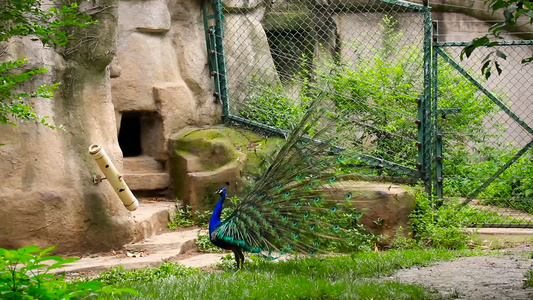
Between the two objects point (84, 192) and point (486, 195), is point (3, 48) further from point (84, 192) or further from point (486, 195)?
point (486, 195)

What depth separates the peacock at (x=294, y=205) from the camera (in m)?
7.18

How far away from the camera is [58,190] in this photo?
27.1 ft

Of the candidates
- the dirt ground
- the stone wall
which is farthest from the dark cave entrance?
the dirt ground

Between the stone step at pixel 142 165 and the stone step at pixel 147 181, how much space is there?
15 centimetres

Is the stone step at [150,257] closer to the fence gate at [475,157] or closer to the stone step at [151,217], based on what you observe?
the stone step at [151,217]

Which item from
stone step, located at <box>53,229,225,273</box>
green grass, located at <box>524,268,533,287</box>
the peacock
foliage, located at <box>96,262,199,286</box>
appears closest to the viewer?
green grass, located at <box>524,268,533,287</box>

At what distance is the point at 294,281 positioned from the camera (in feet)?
20.9

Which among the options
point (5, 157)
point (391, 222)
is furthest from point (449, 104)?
point (5, 157)

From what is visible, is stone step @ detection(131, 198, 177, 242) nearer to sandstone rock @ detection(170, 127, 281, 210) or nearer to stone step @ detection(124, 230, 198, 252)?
stone step @ detection(124, 230, 198, 252)

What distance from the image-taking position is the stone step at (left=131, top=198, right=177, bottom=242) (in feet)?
29.8

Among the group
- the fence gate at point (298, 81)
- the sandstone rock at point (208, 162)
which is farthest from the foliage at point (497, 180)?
the sandstone rock at point (208, 162)

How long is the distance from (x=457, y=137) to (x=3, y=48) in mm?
8058

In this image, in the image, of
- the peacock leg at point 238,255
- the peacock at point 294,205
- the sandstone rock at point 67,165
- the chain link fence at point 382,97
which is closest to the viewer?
the peacock at point 294,205

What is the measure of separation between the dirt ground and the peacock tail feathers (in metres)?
0.89
